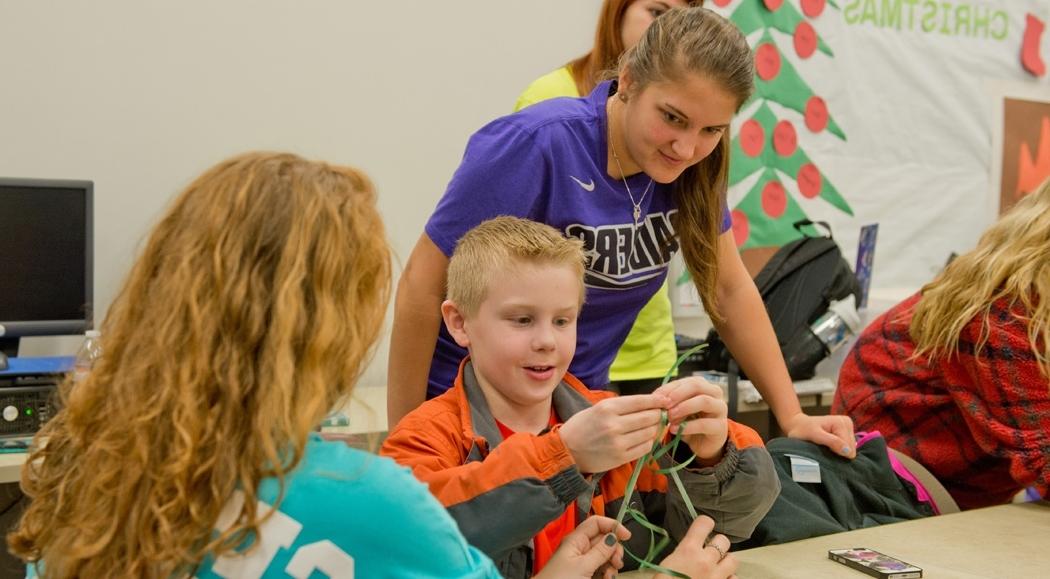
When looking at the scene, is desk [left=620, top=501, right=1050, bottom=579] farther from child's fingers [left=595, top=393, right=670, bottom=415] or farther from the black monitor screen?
the black monitor screen

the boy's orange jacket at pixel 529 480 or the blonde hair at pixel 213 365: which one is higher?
the blonde hair at pixel 213 365

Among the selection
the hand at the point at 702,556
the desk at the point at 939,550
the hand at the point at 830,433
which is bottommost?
the desk at the point at 939,550

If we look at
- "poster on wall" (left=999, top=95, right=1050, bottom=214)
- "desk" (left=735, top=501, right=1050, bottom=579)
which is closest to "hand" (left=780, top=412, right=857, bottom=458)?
"desk" (left=735, top=501, right=1050, bottom=579)

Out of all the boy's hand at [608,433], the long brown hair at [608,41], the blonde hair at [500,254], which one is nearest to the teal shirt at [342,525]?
the boy's hand at [608,433]

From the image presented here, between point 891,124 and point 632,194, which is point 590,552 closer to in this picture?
point 632,194

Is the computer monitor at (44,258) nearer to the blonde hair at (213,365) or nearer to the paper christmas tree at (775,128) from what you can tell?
the blonde hair at (213,365)

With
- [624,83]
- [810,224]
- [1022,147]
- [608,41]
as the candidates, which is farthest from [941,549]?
[1022,147]

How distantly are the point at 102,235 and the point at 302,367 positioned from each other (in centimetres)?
216

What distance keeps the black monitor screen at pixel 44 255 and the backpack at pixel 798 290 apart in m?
1.86

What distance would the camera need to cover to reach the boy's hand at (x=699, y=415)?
1.32 meters

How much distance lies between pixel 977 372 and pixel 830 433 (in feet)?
1.17

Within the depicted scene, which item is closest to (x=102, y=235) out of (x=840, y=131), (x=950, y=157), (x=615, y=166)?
(x=615, y=166)

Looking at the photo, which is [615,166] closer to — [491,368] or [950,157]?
[491,368]

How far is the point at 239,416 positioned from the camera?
2.97ft
